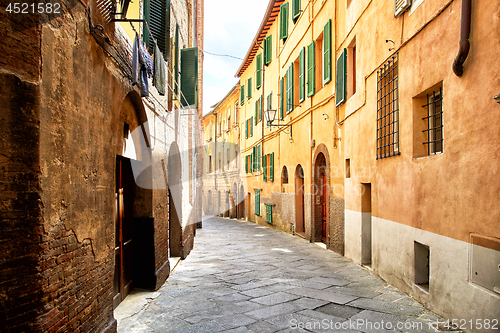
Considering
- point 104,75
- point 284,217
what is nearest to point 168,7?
point 104,75

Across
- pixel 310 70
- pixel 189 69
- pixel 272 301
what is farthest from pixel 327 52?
pixel 272 301

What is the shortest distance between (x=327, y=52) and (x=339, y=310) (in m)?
7.65

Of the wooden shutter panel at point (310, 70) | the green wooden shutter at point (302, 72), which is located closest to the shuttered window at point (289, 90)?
the green wooden shutter at point (302, 72)

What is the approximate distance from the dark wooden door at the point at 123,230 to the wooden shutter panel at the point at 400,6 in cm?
484

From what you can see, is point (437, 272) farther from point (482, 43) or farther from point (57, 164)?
point (57, 164)

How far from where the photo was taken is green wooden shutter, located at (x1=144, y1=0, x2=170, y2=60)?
6090mm

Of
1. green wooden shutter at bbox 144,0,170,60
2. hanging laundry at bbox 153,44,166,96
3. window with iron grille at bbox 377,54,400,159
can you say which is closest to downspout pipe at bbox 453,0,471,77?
window with iron grille at bbox 377,54,400,159

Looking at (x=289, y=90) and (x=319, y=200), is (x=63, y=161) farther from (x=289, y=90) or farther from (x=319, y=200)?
(x=289, y=90)

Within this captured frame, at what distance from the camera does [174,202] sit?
8.85 m

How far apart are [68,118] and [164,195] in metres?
3.97

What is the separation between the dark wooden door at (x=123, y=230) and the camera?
5078 millimetres

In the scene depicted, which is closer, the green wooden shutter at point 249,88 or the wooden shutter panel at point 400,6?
the wooden shutter panel at point 400,6

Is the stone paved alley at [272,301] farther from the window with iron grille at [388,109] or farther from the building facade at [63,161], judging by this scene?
the window with iron grille at [388,109]

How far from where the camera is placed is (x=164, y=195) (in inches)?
269
